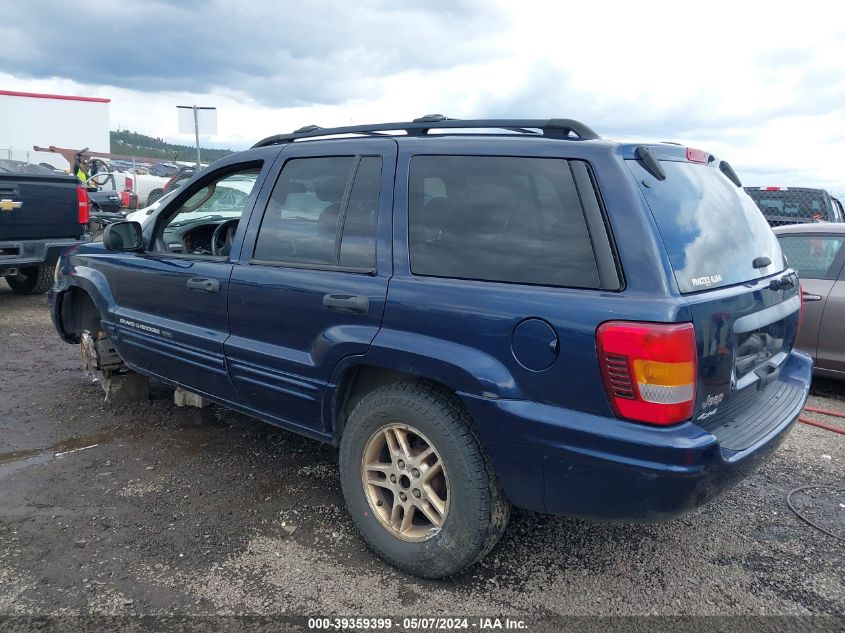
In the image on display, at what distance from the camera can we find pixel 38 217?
7.91 metres

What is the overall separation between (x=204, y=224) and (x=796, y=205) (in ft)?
33.8

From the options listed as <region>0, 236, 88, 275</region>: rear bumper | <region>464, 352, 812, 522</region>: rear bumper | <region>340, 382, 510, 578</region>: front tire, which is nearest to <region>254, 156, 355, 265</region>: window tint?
<region>340, 382, 510, 578</region>: front tire

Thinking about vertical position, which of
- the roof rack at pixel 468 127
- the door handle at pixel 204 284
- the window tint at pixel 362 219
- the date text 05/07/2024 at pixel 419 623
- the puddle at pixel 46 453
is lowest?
the date text 05/07/2024 at pixel 419 623

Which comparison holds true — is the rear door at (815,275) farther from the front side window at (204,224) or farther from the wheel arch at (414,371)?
the front side window at (204,224)

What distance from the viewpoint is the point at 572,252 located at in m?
2.38

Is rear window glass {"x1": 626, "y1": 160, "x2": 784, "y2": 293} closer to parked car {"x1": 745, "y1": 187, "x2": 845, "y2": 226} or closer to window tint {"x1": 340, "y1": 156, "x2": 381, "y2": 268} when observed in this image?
window tint {"x1": 340, "y1": 156, "x2": 381, "y2": 268}

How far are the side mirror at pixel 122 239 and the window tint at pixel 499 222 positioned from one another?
6.91 ft

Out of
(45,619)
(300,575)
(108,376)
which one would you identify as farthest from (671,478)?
(108,376)

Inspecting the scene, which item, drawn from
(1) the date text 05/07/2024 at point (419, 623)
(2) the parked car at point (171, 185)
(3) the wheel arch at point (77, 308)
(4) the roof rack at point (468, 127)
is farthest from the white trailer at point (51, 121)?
(1) the date text 05/07/2024 at point (419, 623)

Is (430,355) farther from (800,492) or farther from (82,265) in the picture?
(82,265)

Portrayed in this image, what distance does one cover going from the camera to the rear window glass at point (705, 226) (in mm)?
2361

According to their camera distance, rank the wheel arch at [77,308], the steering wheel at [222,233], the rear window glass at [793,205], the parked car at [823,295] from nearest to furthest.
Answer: the steering wheel at [222,233]
the wheel arch at [77,308]
the parked car at [823,295]
the rear window glass at [793,205]

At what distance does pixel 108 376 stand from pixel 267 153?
2.30 m

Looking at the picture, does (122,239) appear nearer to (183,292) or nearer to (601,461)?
(183,292)
